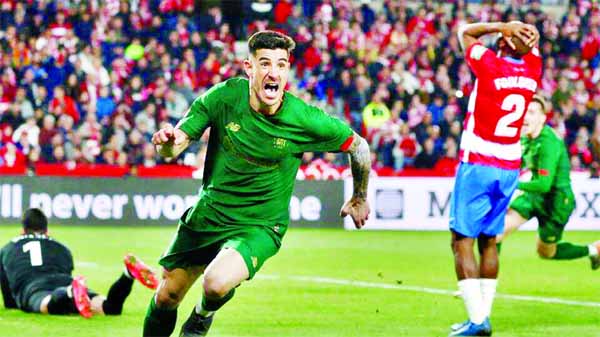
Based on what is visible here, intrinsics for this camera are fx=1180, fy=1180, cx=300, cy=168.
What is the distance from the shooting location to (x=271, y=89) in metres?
7.32

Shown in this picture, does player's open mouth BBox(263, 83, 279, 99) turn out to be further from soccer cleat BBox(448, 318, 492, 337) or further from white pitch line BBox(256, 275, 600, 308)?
white pitch line BBox(256, 275, 600, 308)

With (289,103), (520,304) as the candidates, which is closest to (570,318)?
(520,304)

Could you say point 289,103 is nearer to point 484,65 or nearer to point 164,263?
point 164,263

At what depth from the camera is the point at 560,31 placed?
30.4m

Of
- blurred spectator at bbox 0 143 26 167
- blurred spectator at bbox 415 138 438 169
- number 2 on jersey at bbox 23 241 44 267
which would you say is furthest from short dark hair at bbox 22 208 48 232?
blurred spectator at bbox 415 138 438 169

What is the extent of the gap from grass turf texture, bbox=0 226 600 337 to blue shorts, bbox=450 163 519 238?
0.87 meters

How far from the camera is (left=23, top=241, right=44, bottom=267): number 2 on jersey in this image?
10453mm

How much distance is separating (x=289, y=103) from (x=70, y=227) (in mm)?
14936

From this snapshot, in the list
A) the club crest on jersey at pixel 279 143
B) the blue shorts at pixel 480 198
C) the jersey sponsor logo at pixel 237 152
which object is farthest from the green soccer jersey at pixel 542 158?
the jersey sponsor logo at pixel 237 152

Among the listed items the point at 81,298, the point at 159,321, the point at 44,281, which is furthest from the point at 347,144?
the point at 44,281

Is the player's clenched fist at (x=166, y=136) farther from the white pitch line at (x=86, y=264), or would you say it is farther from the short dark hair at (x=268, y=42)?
the white pitch line at (x=86, y=264)

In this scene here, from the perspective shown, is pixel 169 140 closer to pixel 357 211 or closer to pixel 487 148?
pixel 357 211

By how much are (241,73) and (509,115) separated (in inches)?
693

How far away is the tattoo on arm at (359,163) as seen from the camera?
25.3 feet
